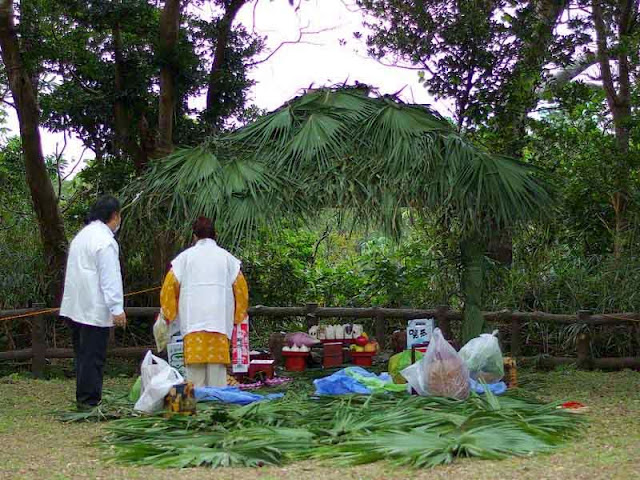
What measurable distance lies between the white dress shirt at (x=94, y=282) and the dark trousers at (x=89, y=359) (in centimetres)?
10

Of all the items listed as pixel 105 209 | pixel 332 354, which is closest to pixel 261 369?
pixel 332 354

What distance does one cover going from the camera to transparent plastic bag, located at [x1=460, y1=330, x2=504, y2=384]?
7.67 metres

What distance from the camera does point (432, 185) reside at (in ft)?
26.6

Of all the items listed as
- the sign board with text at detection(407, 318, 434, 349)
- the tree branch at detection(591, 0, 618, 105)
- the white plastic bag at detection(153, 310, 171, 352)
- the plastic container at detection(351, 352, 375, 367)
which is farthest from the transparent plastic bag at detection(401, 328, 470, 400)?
the tree branch at detection(591, 0, 618, 105)

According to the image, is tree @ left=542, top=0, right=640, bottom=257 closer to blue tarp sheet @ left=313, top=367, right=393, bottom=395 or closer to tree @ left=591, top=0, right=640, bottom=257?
tree @ left=591, top=0, right=640, bottom=257

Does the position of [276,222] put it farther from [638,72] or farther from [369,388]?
[638,72]

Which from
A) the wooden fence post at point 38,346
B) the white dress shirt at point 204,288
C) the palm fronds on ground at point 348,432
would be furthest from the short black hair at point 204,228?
the wooden fence post at point 38,346

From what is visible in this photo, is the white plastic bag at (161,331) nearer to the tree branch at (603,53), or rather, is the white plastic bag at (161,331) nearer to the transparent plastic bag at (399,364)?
the transparent plastic bag at (399,364)

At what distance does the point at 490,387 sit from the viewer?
7.62 metres

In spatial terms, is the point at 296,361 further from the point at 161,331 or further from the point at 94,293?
the point at 94,293

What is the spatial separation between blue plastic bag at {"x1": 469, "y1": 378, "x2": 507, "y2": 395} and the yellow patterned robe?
1.90 meters

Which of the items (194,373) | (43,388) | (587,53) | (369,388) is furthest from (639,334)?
(43,388)

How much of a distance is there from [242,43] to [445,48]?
2.49 m

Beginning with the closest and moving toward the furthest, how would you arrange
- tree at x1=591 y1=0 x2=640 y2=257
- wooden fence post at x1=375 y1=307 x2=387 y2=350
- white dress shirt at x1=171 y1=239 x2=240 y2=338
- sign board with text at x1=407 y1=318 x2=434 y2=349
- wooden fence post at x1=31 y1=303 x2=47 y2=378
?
1. white dress shirt at x1=171 y1=239 x2=240 y2=338
2. sign board with text at x1=407 y1=318 x2=434 y2=349
3. wooden fence post at x1=31 y1=303 x2=47 y2=378
4. wooden fence post at x1=375 y1=307 x2=387 y2=350
5. tree at x1=591 y1=0 x2=640 y2=257
